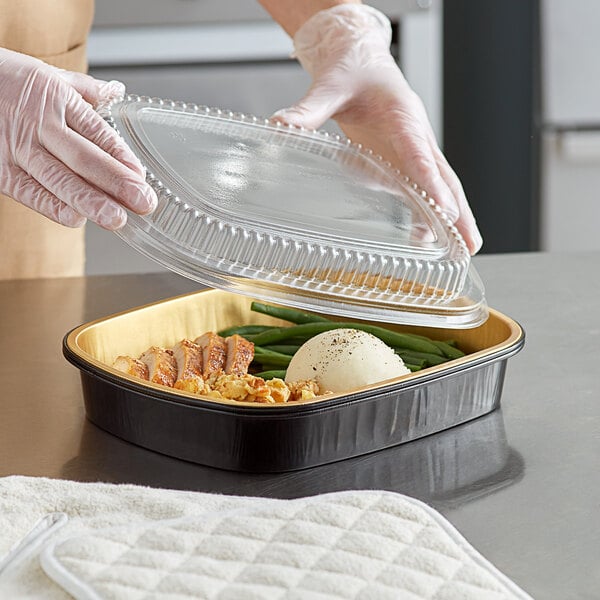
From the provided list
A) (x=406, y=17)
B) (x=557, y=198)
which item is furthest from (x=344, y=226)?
(x=557, y=198)

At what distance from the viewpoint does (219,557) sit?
651mm

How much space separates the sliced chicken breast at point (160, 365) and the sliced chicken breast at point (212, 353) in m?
0.03

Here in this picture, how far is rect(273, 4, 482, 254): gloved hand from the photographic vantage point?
3.88 ft

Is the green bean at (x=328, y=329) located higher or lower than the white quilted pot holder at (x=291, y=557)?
higher

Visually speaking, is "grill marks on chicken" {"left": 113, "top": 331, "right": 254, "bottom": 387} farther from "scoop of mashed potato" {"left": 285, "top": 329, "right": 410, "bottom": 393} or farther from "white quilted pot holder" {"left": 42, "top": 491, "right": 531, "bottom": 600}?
"white quilted pot holder" {"left": 42, "top": 491, "right": 531, "bottom": 600}

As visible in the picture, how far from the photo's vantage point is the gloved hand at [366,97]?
118 centimetres

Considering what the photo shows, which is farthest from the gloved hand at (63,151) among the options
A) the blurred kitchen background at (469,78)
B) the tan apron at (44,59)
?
the blurred kitchen background at (469,78)

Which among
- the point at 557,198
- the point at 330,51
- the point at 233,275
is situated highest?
the point at 330,51

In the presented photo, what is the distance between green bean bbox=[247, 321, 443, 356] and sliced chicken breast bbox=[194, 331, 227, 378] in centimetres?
6

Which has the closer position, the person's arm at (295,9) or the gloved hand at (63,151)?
the gloved hand at (63,151)

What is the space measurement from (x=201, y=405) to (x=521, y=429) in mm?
296

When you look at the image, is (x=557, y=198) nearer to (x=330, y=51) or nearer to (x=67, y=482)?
(x=330, y=51)

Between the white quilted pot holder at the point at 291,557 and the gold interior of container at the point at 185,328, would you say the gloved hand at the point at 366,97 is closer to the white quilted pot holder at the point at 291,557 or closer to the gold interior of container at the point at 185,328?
the gold interior of container at the point at 185,328

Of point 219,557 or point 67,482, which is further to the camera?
point 67,482
